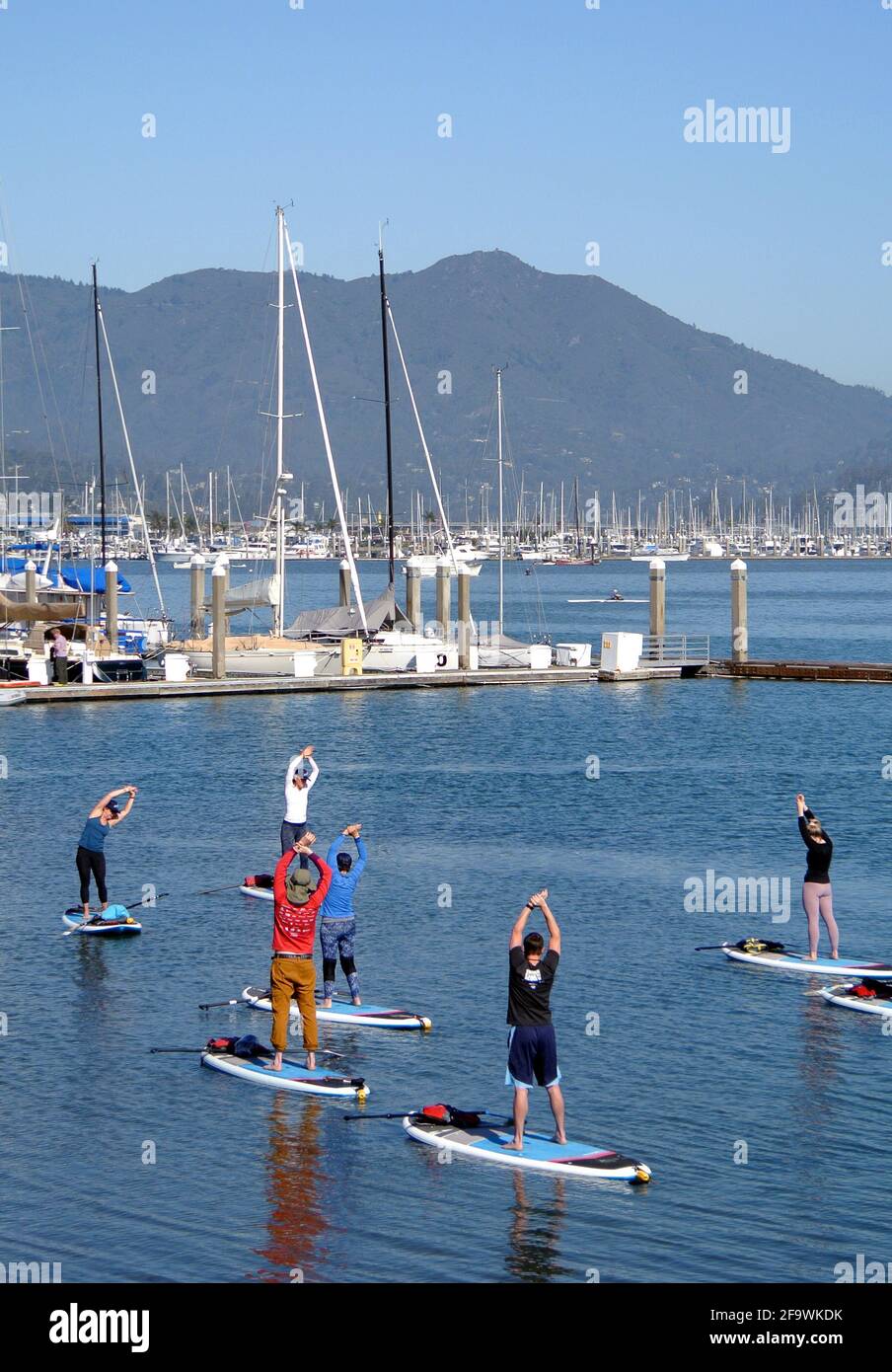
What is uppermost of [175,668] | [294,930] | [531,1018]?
[175,668]

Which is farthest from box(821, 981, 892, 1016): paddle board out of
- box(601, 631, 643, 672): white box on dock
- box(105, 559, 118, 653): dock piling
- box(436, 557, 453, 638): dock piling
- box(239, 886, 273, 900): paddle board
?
box(436, 557, 453, 638): dock piling

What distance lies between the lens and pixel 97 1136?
651 inches

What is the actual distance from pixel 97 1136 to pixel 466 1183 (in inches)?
133

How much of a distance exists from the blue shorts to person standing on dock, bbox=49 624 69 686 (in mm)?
40814

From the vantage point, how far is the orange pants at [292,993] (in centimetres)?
1741

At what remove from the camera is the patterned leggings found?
20.3 metres

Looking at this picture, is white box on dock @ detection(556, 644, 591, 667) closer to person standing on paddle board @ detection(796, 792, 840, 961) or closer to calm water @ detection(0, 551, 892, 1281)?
calm water @ detection(0, 551, 892, 1281)

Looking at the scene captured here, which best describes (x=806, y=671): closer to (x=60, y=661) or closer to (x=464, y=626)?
(x=464, y=626)

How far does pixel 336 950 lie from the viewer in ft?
67.3

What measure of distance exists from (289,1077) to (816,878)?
286 inches

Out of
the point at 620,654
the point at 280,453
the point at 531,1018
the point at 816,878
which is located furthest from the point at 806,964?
the point at 280,453

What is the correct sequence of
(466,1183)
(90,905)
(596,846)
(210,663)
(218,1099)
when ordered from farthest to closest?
(210,663) → (596,846) → (90,905) → (218,1099) → (466,1183)
